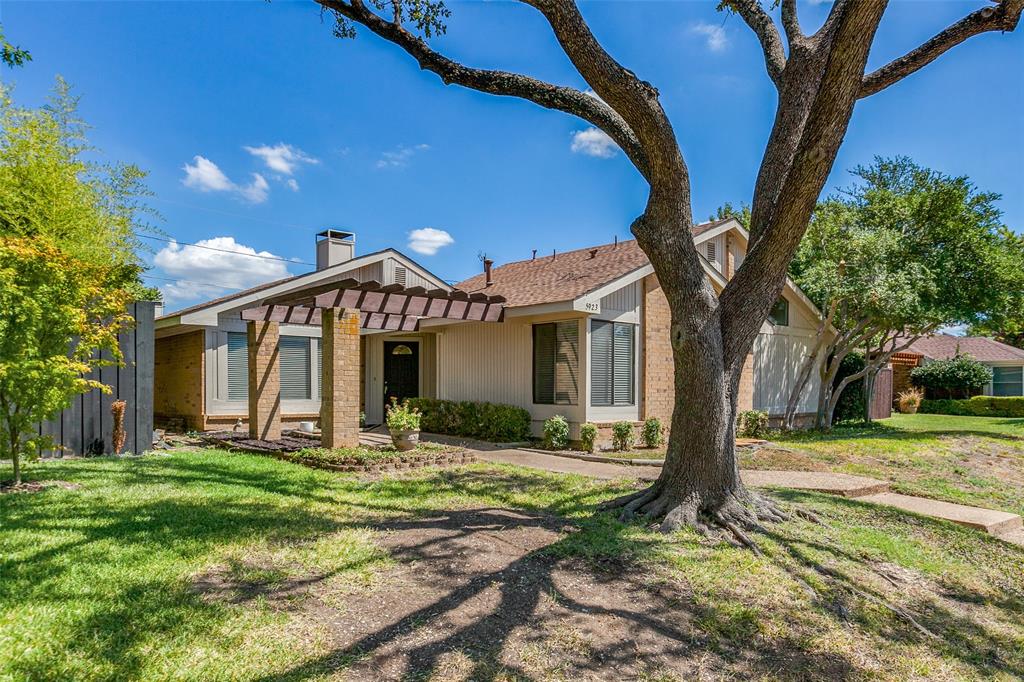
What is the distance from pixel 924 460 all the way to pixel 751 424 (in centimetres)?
442

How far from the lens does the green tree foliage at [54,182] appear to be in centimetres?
1071

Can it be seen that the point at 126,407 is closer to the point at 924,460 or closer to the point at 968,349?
the point at 924,460

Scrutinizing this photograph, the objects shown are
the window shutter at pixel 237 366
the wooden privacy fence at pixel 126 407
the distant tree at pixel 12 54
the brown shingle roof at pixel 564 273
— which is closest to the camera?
the distant tree at pixel 12 54

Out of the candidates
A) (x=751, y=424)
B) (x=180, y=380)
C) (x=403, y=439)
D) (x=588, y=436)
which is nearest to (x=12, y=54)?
(x=403, y=439)

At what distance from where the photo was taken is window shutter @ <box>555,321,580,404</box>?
41.6 ft

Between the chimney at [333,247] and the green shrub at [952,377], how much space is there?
25778mm

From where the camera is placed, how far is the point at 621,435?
12.7 meters

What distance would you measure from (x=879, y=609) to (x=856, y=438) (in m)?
11.5

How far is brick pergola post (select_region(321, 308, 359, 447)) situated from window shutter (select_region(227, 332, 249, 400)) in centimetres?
516

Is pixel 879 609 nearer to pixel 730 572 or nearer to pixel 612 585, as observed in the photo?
pixel 730 572

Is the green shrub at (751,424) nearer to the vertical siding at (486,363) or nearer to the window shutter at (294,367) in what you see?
the vertical siding at (486,363)

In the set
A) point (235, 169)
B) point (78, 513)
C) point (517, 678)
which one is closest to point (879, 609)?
point (517, 678)

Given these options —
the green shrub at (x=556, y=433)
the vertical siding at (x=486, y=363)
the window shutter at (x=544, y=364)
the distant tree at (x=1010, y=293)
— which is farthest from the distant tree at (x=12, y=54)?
the distant tree at (x=1010, y=293)

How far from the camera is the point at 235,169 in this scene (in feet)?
67.0
